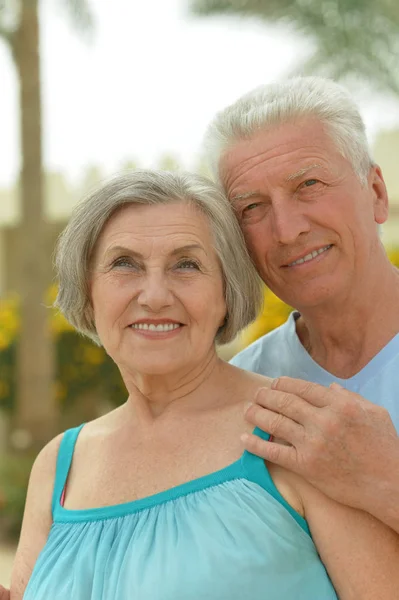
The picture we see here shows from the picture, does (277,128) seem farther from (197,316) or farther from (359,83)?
(359,83)

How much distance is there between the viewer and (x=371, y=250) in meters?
2.83

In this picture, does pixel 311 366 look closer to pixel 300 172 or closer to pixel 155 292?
pixel 300 172

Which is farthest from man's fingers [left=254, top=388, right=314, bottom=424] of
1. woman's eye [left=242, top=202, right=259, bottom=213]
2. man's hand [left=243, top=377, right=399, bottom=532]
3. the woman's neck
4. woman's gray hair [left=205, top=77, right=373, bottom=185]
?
woman's gray hair [left=205, top=77, right=373, bottom=185]

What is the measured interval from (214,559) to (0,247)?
13.9 meters

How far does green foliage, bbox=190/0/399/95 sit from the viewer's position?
11.4 m

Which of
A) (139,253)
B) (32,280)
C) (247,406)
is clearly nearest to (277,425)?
(247,406)

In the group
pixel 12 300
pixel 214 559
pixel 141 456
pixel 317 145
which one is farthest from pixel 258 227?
pixel 12 300

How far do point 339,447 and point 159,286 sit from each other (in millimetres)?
644

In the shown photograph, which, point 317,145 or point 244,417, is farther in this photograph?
point 317,145

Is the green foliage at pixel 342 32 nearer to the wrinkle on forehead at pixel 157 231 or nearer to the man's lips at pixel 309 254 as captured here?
the man's lips at pixel 309 254

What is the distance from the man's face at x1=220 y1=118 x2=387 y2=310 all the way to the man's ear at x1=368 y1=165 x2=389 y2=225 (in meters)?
0.08

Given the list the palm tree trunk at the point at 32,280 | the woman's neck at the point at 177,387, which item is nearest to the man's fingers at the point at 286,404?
the woman's neck at the point at 177,387

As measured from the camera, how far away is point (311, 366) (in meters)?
2.96

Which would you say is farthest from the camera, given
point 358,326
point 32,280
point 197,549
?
point 32,280
